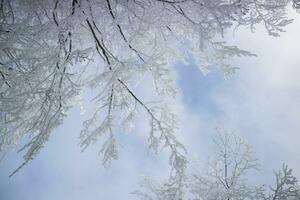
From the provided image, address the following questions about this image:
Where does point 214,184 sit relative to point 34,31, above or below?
above

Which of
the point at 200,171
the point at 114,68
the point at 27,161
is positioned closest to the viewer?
the point at 27,161

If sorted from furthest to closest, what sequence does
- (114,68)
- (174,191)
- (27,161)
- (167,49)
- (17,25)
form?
(174,191), (167,49), (17,25), (114,68), (27,161)

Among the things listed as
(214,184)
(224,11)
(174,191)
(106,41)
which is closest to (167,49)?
(106,41)

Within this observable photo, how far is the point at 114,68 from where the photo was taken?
10.5 ft

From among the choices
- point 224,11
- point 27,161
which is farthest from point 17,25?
point 224,11

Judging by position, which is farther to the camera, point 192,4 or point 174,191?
point 174,191

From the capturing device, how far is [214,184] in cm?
965

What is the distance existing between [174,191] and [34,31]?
6.80 m

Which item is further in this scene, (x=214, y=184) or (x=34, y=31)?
(x=214, y=184)

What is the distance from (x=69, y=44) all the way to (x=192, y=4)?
135 cm

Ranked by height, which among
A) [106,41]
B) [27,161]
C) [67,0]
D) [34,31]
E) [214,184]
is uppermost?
[214,184]

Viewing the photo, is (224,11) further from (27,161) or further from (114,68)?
(27,161)

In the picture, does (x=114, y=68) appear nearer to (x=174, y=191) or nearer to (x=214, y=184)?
(x=174, y=191)

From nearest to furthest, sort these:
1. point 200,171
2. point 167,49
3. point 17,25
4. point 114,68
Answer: point 114,68 < point 17,25 < point 167,49 < point 200,171
